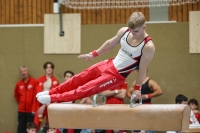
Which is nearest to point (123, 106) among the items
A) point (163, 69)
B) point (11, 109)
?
point (163, 69)

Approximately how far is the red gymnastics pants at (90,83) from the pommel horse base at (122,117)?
147 millimetres

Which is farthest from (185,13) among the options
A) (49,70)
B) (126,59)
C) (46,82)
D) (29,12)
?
(126,59)

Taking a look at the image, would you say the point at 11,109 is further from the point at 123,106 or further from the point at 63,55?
the point at 123,106

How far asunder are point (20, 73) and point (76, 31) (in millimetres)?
1848

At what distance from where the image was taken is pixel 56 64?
36.6ft

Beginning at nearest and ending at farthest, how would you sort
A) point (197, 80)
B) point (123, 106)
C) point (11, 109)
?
point (123, 106) → point (197, 80) → point (11, 109)

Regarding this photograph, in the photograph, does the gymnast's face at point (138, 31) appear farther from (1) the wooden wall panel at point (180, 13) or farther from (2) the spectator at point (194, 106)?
(1) the wooden wall panel at point (180, 13)

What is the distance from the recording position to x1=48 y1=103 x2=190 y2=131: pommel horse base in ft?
17.9

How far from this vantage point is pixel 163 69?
1067 cm

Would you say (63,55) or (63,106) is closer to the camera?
(63,106)

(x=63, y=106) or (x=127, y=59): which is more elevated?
(x=127, y=59)

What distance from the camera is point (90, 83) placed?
583 centimetres

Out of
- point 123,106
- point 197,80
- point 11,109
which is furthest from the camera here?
point 11,109

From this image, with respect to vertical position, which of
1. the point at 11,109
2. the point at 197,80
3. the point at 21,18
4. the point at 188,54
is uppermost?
→ the point at 21,18
